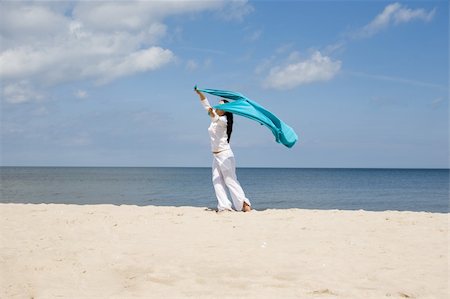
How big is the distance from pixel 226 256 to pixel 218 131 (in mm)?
4042

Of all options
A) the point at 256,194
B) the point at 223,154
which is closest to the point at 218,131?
the point at 223,154

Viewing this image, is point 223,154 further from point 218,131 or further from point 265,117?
point 265,117

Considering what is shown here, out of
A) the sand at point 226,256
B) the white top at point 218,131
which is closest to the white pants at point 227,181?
the white top at point 218,131

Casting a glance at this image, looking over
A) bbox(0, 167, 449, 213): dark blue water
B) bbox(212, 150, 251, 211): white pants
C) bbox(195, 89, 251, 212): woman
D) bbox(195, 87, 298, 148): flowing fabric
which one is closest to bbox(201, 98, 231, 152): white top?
bbox(195, 89, 251, 212): woman

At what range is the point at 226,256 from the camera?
6.23 meters

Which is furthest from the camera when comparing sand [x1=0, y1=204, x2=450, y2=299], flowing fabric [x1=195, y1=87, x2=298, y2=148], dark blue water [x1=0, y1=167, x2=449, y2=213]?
dark blue water [x1=0, y1=167, x2=449, y2=213]

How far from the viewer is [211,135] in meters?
10.0

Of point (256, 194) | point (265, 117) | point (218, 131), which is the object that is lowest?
point (256, 194)

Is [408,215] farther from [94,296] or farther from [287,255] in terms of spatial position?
[94,296]

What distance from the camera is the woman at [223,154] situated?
32.4ft

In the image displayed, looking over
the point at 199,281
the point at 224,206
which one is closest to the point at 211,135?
the point at 224,206

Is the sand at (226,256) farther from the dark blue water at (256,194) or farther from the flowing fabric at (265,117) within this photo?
the dark blue water at (256,194)

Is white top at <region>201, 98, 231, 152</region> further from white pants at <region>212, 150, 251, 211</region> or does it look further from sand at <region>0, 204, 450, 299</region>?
sand at <region>0, 204, 450, 299</region>

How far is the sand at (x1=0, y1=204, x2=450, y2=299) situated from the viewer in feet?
17.3
